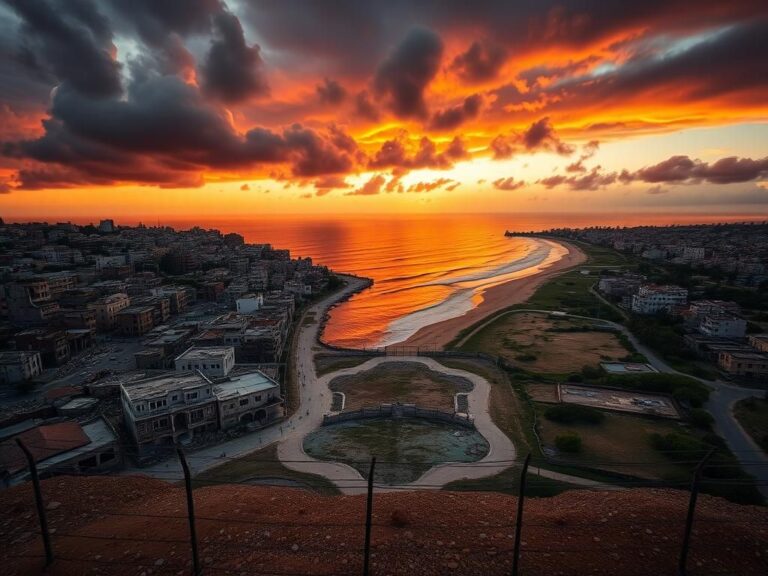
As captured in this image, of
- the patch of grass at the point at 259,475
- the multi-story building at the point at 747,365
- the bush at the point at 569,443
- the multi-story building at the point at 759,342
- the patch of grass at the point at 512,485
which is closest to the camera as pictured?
the patch of grass at the point at 512,485

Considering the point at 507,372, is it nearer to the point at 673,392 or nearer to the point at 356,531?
the point at 673,392

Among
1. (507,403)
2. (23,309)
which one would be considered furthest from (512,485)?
(23,309)

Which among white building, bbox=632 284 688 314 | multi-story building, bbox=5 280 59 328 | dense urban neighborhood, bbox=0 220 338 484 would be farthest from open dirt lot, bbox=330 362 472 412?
multi-story building, bbox=5 280 59 328

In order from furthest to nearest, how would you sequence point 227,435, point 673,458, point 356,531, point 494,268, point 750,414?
point 494,268
point 750,414
point 227,435
point 673,458
point 356,531

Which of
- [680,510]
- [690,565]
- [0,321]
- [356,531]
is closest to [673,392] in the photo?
[680,510]

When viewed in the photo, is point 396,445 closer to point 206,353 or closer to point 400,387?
point 400,387

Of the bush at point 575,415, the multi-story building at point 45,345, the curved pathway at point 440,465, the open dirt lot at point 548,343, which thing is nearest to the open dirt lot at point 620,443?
the bush at point 575,415

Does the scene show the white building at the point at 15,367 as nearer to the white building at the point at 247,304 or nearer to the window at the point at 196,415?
the window at the point at 196,415
